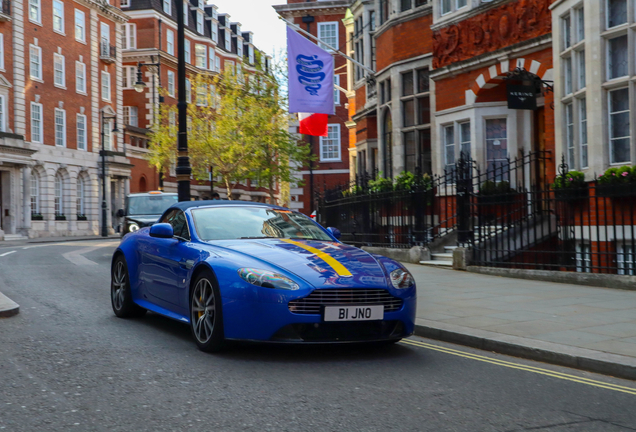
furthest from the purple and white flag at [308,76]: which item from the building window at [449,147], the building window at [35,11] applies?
the building window at [35,11]

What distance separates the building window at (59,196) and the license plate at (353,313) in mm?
44572

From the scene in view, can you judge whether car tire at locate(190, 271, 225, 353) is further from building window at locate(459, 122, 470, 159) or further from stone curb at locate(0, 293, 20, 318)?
building window at locate(459, 122, 470, 159)

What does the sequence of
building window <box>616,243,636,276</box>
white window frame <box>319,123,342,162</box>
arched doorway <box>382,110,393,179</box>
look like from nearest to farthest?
building window <box>616,243,636,276</box>
arched doorway <box>382,110,393,179</box>
white window frame <box>319,123,342,162</box>

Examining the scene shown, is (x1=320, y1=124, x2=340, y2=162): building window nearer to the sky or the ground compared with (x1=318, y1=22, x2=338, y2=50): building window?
nearer to the ground

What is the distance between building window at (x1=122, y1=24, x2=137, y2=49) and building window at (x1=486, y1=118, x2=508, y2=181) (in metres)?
52.9

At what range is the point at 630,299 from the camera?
9.56 metres

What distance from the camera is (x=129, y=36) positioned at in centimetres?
6444

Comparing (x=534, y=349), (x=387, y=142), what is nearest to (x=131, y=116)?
(x=387, y=142)

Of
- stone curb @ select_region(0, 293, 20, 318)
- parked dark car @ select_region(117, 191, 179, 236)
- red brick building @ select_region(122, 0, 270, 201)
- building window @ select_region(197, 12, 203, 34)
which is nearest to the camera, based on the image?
stone curb @ select_region(0, 293, 20, 318)

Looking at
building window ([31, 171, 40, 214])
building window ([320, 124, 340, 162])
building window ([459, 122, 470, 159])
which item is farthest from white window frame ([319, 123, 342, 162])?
building window ([459, 122, 470, 159])

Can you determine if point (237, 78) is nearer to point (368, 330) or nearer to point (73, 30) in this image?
point (73, 30)

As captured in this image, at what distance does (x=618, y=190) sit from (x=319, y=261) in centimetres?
672

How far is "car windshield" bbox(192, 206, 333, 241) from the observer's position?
294 inches

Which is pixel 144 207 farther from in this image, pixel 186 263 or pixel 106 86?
pixel 106 86
